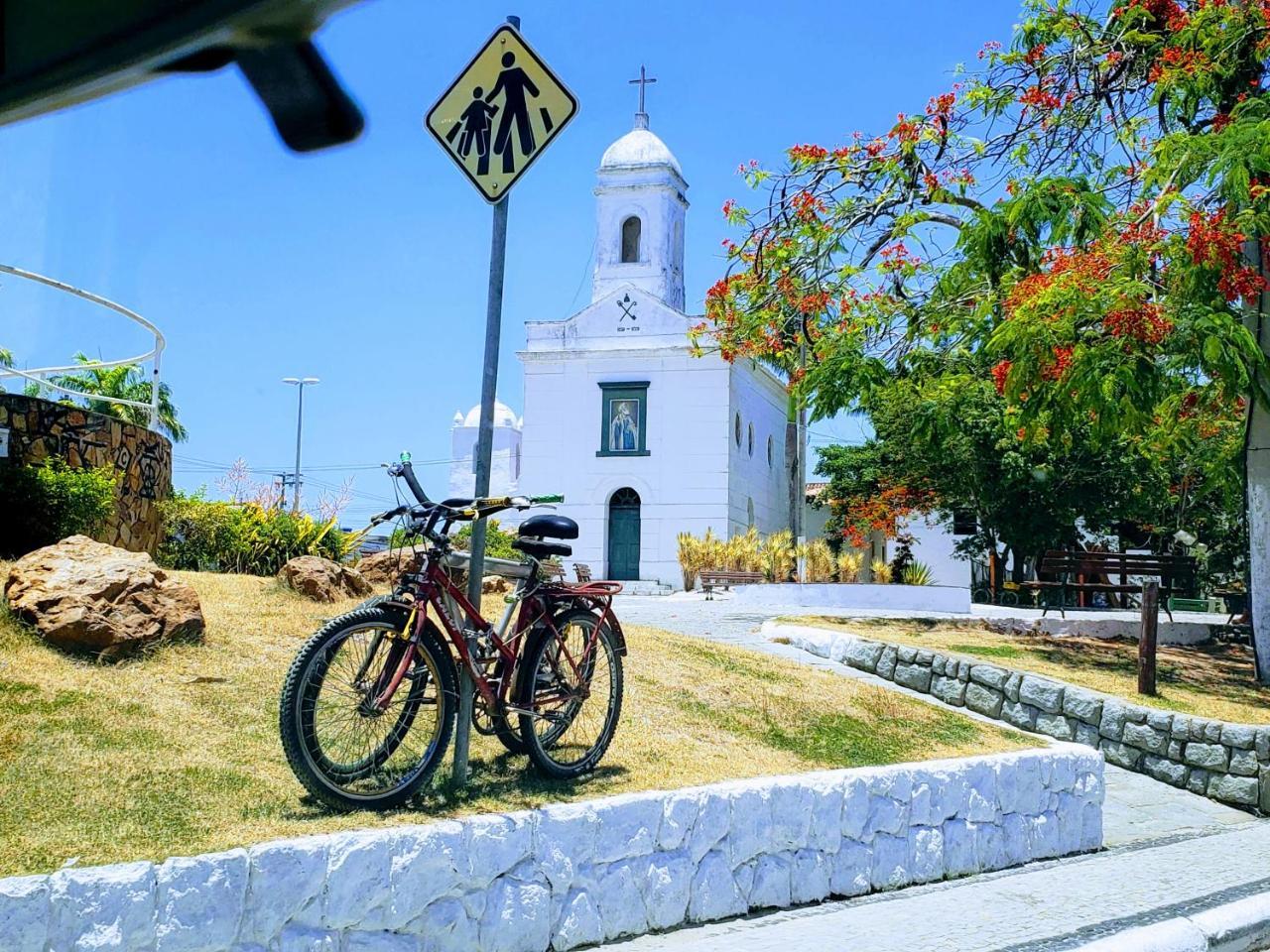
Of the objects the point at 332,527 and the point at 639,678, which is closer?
the point at 639,678

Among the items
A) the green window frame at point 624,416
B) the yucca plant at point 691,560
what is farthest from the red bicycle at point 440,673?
the green window frame at point 624,416

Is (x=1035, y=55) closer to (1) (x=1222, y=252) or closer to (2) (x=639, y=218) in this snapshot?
(1) (x=1222, y=252)

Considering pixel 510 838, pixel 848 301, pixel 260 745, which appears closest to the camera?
pixel 510 838

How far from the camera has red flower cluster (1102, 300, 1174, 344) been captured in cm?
1207

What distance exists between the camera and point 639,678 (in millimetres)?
9438

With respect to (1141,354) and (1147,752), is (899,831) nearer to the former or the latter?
(1147,752)

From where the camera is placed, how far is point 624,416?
37.1m

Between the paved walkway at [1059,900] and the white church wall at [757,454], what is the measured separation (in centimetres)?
2611

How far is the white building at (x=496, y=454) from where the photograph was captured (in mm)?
43812

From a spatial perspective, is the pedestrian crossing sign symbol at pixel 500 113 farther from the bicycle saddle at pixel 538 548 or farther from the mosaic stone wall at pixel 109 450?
the mosaic stone wall at pixel 109 450

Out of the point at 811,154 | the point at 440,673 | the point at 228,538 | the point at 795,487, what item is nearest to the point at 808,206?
the point at 811,154

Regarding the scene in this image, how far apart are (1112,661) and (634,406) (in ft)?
77.7

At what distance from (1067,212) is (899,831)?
8.02 metres

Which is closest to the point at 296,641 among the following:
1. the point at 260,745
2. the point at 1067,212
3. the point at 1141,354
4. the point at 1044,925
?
the point at 260,745
